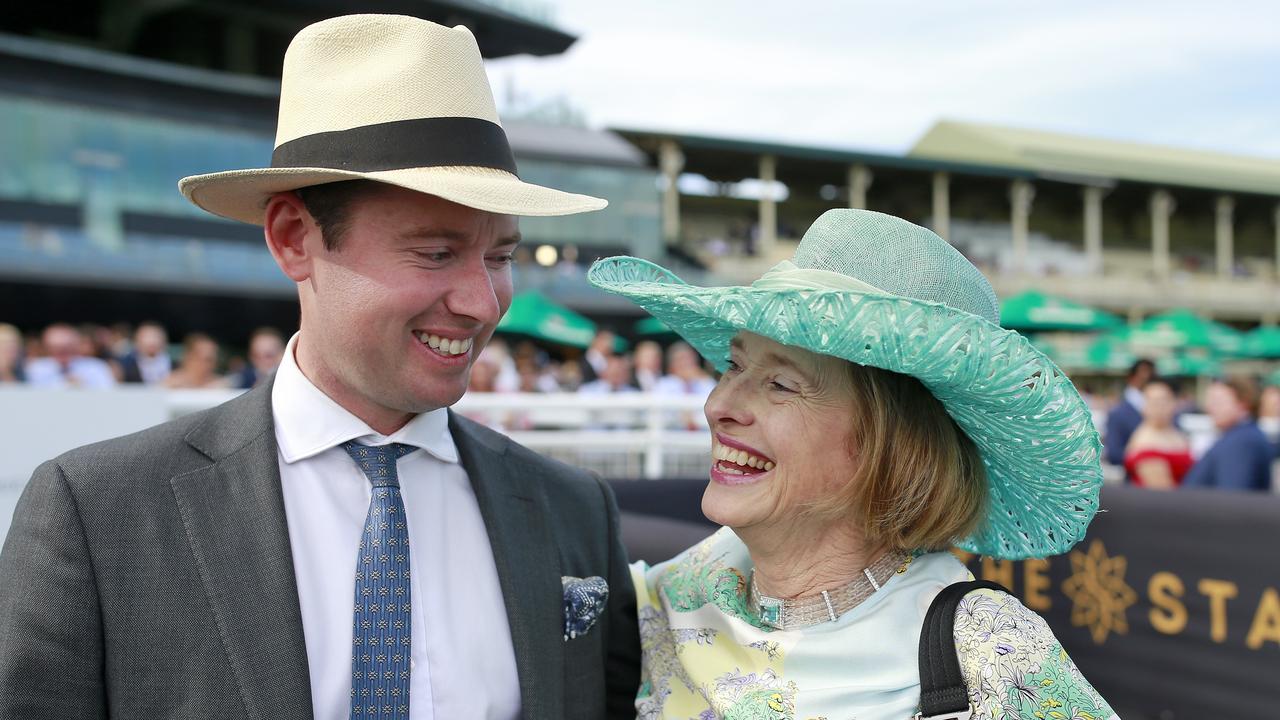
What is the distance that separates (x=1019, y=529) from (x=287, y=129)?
1640 mm

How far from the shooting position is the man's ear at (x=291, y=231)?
6.49 ft

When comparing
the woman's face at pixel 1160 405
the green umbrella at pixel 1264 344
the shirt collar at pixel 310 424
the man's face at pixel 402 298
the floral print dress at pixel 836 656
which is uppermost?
the man's face at pixel 402 298

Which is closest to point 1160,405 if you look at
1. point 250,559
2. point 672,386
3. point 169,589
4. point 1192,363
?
point 672,386

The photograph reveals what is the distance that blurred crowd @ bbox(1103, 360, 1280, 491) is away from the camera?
6461mm

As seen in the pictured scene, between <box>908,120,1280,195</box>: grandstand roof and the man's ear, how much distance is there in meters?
37.0

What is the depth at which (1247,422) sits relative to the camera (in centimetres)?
659

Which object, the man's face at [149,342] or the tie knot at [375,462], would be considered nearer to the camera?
the tie knot at [375,462]

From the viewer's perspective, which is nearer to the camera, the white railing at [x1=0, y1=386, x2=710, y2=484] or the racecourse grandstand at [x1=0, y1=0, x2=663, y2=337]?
the white railing at [x1=0, y1=386, x2=710, y2=484]

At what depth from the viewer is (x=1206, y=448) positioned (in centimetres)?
735

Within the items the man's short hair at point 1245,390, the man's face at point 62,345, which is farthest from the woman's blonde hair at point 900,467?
the man's face at point 62,345

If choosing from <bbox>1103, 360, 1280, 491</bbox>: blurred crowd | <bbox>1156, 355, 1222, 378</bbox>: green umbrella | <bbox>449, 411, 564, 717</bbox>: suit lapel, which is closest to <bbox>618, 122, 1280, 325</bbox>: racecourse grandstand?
→ <bbox>1156, 355, 1222, 378</bbox>: green umbrella

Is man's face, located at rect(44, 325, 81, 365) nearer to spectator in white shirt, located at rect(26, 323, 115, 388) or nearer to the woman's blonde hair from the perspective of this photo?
spectator in white shirt, located at rect(26, 323, 115, 388)

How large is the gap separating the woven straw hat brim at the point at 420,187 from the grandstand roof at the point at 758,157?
95.2 ft

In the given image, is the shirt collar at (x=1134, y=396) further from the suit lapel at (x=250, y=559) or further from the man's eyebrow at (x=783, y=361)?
the suit lapel at (x=250, y=559)
